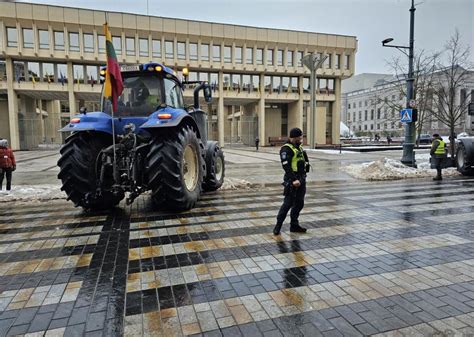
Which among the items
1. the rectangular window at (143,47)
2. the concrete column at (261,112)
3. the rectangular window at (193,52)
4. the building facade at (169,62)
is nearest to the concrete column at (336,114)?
the building facade at (169,62)

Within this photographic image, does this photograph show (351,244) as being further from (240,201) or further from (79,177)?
(79,177)

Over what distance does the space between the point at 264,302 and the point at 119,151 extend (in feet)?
14.1

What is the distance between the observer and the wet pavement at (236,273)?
3.06 metres

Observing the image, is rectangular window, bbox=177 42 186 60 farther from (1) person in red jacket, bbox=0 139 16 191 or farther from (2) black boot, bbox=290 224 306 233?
(2) black boot, bbox=290 224 306 233

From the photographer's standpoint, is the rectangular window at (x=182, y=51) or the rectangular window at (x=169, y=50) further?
the rectangular window at (x=182, y=51)

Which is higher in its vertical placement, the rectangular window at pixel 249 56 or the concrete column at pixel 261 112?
the rectangular window at pixel 249 56

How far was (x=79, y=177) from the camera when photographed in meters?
6.58

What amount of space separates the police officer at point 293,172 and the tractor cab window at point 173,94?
3.00 m

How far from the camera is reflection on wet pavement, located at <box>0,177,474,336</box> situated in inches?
121

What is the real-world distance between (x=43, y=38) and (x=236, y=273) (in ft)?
131

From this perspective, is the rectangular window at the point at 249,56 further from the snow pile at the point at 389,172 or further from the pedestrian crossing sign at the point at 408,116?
the snow pile at the point at 389,172

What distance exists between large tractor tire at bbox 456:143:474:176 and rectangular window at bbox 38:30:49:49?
123ft

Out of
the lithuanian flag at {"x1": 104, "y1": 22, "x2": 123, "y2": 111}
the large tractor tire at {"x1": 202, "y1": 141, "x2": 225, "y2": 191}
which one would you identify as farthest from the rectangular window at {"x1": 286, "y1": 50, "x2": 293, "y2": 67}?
the lithuanian flag at {"x1": 104, "y1": 22, "x2": 123, "y2": 111}

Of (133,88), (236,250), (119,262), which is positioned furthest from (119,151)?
(236,250)
